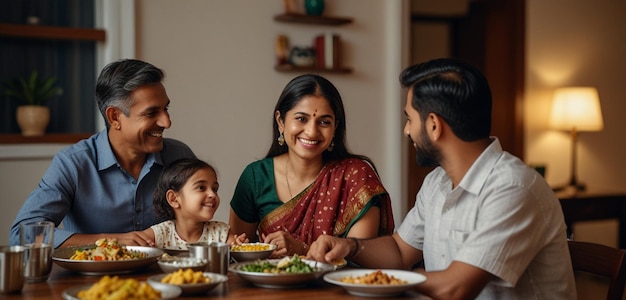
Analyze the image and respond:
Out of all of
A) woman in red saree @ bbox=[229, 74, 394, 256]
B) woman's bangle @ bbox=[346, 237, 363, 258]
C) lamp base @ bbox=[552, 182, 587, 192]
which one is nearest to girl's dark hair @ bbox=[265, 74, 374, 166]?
woman in red saree @ bbox=[229, 74, 394, 256]

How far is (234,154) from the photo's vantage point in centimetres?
444

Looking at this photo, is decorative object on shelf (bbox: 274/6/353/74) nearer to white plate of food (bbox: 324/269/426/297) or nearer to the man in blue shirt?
the man in blue shirt

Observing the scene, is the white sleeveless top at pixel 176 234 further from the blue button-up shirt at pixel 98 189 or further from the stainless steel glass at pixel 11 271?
the stainless steel glass at pixel 11 271

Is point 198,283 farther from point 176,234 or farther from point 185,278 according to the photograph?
point 176,234

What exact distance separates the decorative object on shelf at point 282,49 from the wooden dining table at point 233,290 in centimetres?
274

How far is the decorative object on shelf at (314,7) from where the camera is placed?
4539 mm

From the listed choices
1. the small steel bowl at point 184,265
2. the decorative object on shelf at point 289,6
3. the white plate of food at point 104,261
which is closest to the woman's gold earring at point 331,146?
the white plate of food at point 104,261

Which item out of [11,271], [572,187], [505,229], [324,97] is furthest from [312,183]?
[572,187]

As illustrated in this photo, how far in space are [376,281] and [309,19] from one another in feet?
10.1

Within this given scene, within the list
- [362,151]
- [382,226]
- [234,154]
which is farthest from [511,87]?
[382,226]

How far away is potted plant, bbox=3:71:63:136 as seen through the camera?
153 inches

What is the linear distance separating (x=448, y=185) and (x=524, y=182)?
0.90 ft

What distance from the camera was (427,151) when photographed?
197 cm

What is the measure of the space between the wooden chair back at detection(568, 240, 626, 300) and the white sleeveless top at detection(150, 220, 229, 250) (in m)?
1.05
